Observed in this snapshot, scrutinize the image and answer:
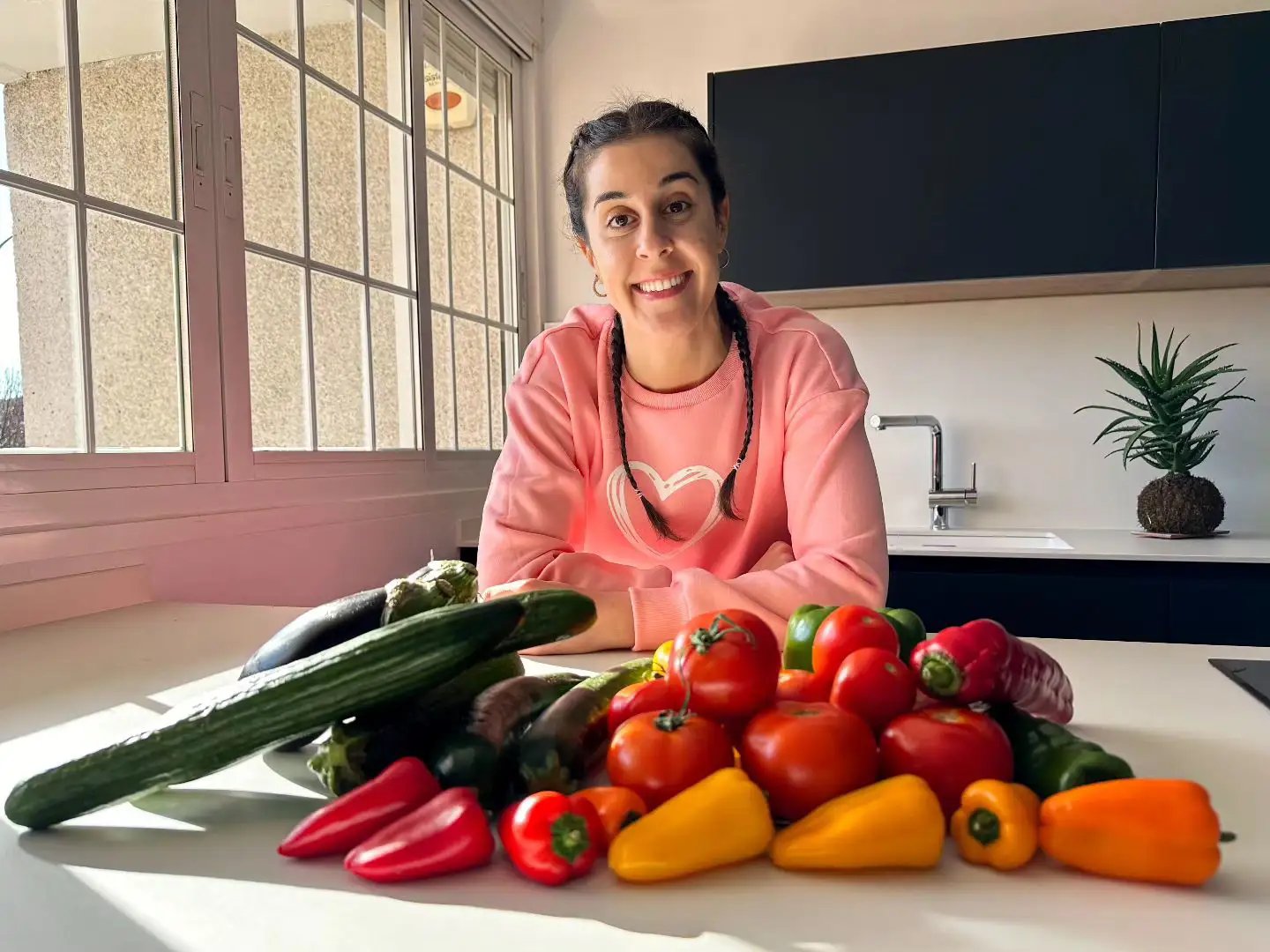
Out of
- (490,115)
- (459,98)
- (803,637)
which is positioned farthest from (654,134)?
(490,115)

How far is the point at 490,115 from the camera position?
3090 mm

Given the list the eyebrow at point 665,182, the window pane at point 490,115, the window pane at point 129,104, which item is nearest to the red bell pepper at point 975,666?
the eyebrow at point 665,182

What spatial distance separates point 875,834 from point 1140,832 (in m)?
0.13

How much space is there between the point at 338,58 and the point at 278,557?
1.29 meters

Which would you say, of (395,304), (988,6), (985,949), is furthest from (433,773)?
(988,6)

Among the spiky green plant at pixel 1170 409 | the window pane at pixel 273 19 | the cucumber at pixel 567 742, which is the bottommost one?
the cucumber at pixel 567 742

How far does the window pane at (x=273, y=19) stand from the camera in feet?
6.45

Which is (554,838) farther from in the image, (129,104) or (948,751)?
(129,104)

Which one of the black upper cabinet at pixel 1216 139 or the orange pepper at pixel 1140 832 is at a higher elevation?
the black upper cabinet at pixel 1216 139

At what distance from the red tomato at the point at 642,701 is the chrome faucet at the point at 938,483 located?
7.41 ft

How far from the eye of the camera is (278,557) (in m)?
1.89

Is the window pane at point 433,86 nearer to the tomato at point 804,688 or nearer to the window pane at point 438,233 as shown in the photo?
the window pane at point 438,233

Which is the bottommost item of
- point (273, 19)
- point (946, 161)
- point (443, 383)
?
point (443, 383)

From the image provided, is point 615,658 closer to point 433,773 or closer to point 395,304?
point 433,773
